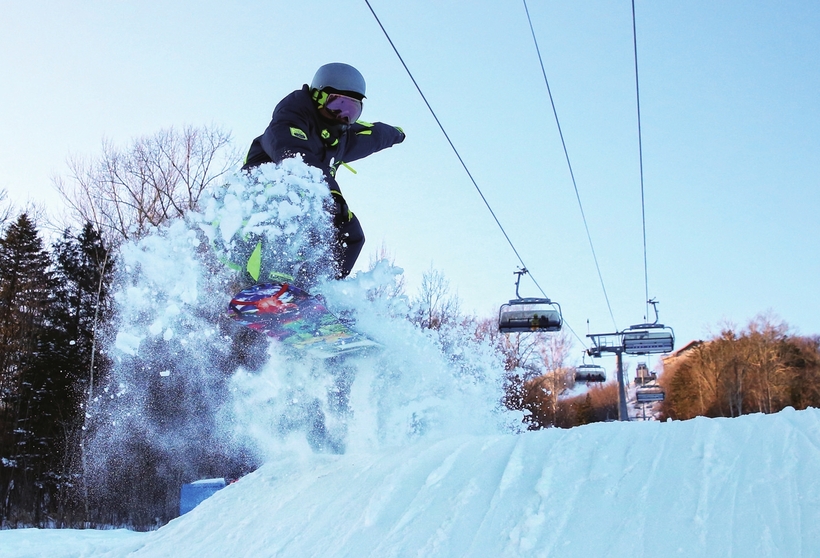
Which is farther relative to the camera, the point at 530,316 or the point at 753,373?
the point at 753,373

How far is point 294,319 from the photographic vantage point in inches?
172

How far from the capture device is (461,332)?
22.0 ft

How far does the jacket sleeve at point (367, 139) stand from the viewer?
4793 mm

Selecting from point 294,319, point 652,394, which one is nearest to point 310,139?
point 294,319

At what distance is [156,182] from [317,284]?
38.4 ft

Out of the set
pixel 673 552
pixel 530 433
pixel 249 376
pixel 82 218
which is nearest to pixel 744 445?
pixel 673 552

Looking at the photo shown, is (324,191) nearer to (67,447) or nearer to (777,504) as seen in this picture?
(777,504)

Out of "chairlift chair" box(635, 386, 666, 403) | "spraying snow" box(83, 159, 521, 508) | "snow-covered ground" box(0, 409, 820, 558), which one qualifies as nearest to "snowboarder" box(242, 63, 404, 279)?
"spraying snow" box(83, 159, 521, 508)

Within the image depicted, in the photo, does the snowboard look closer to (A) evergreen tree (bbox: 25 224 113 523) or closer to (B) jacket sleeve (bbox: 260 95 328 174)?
(B) jacket sleeve (bbox: 260 95 328 174)

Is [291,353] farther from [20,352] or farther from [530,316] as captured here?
[20,352]

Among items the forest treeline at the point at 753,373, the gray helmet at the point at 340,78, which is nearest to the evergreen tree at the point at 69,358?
the gray helmet at the point at 340,78

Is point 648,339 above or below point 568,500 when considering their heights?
above

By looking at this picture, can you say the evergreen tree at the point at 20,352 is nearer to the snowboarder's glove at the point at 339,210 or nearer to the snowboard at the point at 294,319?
the snowboard at the point at 294,319

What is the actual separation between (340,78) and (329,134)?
1.41ft
